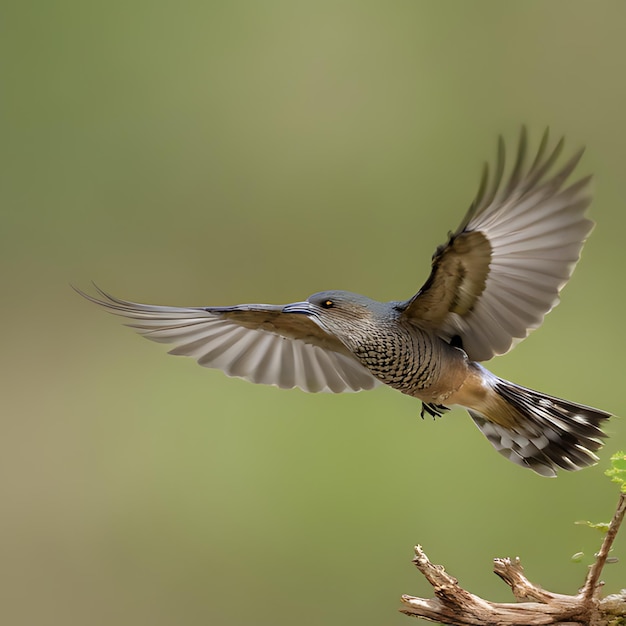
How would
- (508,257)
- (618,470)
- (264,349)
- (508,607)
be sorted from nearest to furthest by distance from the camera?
(618,470) < (508,607) < (508,257) < (264,349)

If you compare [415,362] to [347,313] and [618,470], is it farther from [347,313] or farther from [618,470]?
[618,470]

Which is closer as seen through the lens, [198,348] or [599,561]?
[599,561]

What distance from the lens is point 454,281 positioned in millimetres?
1198

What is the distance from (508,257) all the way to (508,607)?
0.47 metres

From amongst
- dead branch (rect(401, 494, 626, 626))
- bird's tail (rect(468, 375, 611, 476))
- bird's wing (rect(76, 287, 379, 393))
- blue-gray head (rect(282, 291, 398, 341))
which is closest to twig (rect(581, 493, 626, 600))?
dead branch (rect(401, 494, 626, 626))

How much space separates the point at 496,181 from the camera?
3.59 ft

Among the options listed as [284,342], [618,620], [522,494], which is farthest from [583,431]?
[522,494]

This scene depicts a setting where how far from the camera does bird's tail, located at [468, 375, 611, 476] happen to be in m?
1.30

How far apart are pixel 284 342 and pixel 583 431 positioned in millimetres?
545

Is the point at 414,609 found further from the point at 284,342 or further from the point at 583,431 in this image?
the point at 284,342

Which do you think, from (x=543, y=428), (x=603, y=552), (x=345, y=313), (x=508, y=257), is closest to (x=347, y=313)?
→ (x=345, y=313)

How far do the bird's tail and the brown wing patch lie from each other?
0.56 feet

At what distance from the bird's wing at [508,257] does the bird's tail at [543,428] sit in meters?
0.11

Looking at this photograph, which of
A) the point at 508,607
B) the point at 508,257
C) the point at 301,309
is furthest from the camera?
the point at 301,309
